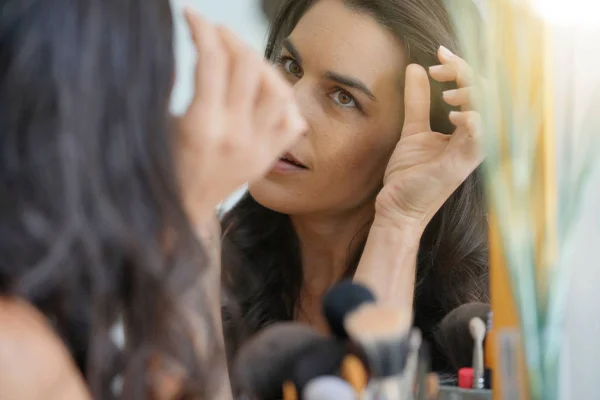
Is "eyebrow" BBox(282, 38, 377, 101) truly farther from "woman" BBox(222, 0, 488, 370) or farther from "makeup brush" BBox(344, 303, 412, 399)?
"makeup brush" BBox(344, 303, 412, 399)

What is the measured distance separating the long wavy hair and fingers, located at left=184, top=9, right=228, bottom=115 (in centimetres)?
3

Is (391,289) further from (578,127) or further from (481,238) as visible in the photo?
(578,127)

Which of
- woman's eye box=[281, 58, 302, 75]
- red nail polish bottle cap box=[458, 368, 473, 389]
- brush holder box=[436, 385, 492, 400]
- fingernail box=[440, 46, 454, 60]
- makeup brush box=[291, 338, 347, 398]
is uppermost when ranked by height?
fingernail box=[440, 46, 454, 60]

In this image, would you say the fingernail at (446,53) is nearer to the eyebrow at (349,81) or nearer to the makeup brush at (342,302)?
the eyebrow at (349,81)

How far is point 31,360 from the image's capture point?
1.28 ft

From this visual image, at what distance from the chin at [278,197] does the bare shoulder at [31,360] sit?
0.85 ft

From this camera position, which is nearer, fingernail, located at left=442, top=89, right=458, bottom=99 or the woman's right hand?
the woman's right hand

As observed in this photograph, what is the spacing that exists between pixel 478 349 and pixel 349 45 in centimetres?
26

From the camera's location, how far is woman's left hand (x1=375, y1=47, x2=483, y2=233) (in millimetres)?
621

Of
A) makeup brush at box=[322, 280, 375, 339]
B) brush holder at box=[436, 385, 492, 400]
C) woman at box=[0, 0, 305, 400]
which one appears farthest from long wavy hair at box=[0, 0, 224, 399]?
brush holder at box=[436, 385, 492, 400]

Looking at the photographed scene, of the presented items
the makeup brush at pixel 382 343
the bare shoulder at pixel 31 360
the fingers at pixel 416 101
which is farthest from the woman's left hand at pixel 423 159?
the bare shoulder at pixel 31 360

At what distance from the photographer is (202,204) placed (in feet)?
1.64

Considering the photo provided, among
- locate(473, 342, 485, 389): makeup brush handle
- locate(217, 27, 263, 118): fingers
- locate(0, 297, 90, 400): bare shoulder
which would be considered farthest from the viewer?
locate(473, 342, 485, 389): makeup brush handle

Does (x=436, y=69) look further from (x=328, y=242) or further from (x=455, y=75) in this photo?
(x=328, y=242)
